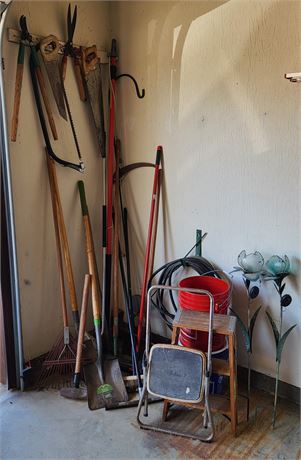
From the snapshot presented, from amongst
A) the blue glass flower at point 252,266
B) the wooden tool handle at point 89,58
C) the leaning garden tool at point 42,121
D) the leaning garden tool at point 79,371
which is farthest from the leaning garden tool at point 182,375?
the wooden tool handle at point 89,58

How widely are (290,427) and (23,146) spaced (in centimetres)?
208

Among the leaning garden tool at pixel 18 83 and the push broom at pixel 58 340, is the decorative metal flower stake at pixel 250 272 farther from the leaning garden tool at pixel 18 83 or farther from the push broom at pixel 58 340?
the leaning garden tool at pixel 18 83

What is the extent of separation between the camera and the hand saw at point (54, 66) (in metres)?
2.22

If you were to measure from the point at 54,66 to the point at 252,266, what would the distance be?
5.22ft

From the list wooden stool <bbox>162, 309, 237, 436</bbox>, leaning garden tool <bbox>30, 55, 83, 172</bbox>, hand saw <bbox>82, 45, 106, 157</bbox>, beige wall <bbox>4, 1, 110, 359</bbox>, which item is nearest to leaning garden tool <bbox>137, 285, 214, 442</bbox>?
wooden stool <bbox>162, 309, 237, 436</bbox>

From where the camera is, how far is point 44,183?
2.45 m

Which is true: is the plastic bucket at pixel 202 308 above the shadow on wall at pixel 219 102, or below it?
below

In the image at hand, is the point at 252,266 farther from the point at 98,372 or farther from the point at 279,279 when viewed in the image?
the point at 98,372

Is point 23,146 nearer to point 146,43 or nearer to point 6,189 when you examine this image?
point 6,189

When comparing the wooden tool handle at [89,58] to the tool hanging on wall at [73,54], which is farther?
the wooden tool handle at [89,58]

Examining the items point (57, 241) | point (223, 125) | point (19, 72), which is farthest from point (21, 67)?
point (223, 125)

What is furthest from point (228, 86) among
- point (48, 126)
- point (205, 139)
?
point (48, 126)

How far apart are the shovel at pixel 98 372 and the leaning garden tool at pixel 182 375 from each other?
0.36 meters

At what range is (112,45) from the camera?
2.63 meters
